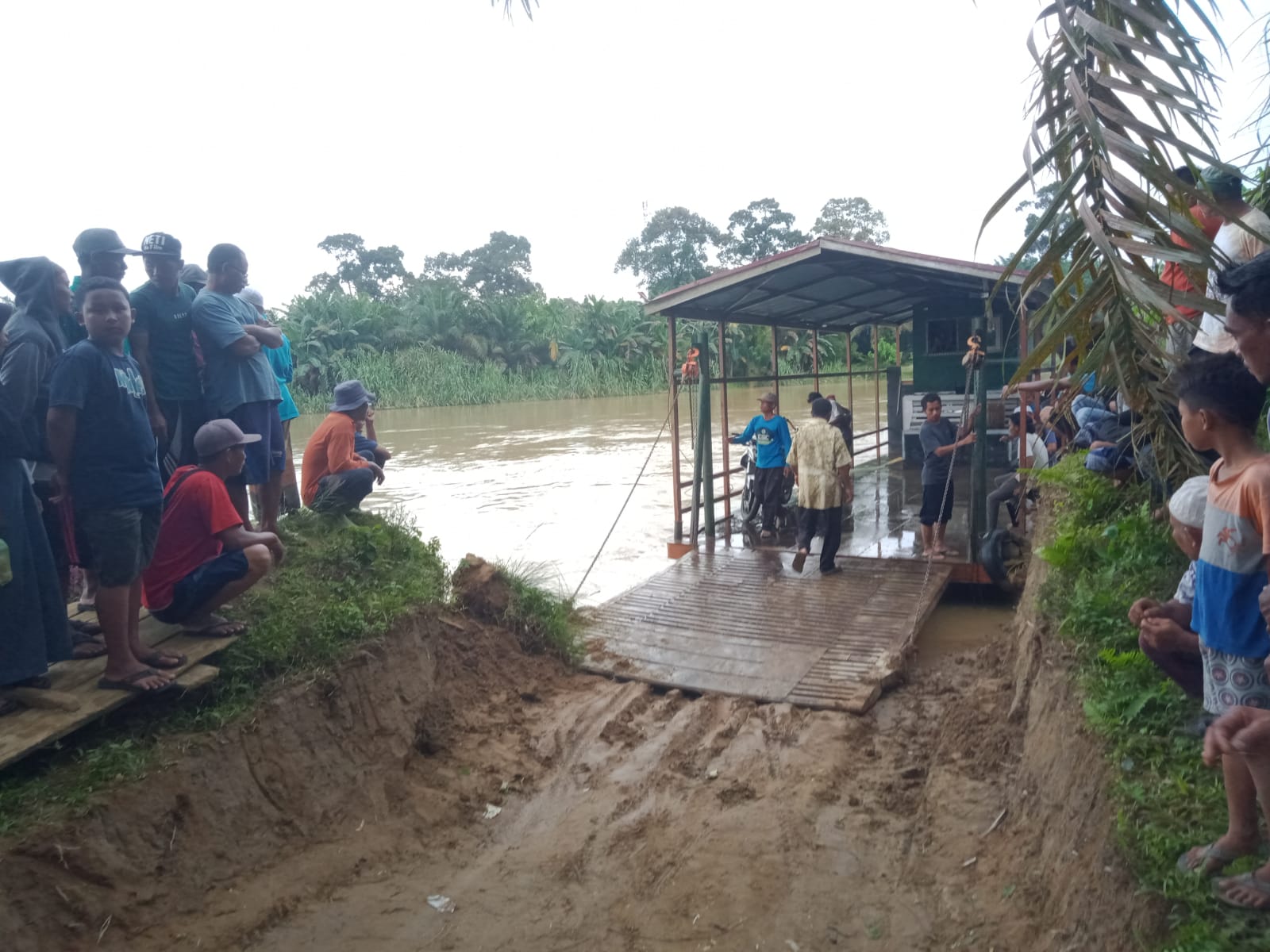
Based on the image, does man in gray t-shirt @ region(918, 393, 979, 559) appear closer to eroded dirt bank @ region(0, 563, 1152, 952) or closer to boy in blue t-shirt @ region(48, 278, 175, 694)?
eroded dirt bank @ region(0, 563, 1152, 952)

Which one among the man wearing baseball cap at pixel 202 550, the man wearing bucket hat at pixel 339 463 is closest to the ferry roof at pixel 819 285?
the man wearing bucket hat at pixel 339 463

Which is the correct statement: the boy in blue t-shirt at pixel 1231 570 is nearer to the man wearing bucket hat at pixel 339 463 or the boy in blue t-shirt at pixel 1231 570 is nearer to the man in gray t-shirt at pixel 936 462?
the man wearing bucket hat at pixel 339 463

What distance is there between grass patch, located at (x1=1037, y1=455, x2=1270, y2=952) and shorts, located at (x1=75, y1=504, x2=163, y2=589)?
3574 millimetres

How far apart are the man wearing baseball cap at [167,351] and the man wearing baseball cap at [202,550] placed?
21.7 inches

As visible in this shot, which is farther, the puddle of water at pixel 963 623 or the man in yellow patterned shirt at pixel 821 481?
the man in yellow patterned shirt at pixel 821 481

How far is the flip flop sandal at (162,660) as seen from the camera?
3791mm

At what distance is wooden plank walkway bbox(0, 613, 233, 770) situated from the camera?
3221 mm

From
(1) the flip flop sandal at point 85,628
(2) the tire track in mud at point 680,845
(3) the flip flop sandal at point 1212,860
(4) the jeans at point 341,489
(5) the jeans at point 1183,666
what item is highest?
(4) the jeans at point 341,489

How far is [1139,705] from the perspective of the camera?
3039mm

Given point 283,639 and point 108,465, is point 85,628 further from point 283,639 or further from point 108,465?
point 108,465

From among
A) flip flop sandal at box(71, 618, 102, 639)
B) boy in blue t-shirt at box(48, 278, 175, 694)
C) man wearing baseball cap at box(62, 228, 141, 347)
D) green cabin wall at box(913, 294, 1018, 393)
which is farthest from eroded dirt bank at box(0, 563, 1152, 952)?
green cabin wall at box(913, 294, 1018, 393)

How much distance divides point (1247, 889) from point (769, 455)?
24.1 feet

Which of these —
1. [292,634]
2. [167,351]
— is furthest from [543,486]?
[292,634]

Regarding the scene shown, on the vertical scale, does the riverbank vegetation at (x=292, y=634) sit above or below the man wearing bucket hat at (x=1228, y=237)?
below
